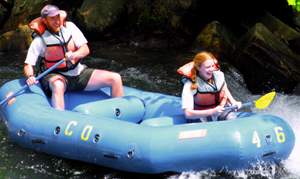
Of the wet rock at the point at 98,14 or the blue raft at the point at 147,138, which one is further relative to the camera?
the wet rock at the point at 98,14

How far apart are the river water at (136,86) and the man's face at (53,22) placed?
1.18 m

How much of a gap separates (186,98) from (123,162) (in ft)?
2.50

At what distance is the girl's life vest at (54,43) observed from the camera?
5055mm

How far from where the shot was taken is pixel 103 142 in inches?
170

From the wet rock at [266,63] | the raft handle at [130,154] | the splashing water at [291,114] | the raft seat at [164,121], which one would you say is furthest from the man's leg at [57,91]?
the wet rock at [266,63]

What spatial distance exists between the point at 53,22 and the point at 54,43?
0.20 meters

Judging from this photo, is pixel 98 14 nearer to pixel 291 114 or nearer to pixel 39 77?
pixel 39 77

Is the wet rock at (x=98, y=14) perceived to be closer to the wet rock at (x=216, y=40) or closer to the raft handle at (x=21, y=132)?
the wet rock at (x=216, y=40)

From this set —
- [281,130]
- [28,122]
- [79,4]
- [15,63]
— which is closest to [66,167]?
[28,122]

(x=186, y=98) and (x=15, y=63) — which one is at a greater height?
(x=186, y=98)

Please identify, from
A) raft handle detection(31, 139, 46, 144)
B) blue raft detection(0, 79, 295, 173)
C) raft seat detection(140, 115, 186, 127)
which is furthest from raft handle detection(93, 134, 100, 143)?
raft handle detection(31, 139, 46, 144)

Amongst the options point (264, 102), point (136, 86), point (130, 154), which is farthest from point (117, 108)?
point (136, 86)

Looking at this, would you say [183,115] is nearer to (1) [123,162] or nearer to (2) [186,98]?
(2) [186,98]

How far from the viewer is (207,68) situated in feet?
14.7
